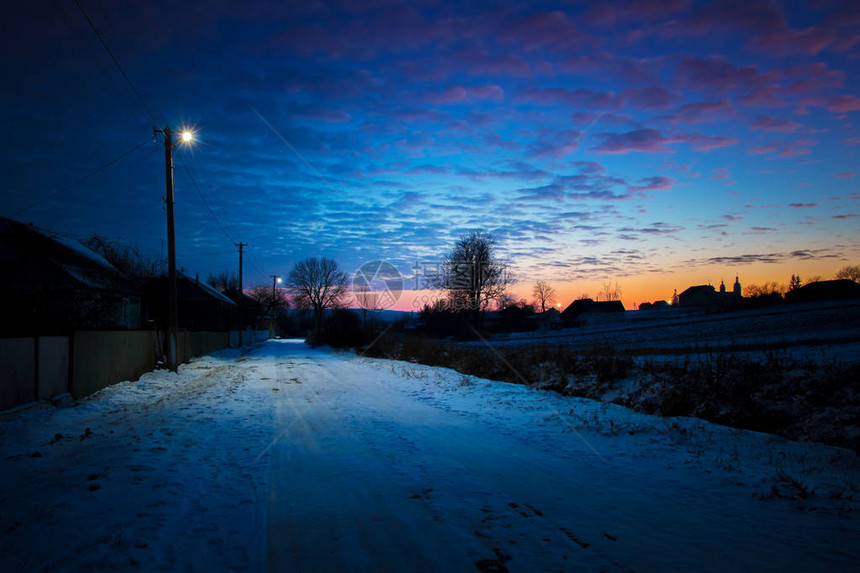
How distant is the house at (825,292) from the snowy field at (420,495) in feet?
139

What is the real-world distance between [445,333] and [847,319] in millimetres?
37419

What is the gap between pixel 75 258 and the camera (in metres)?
18.8

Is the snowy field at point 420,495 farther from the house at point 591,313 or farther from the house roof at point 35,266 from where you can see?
the house at point 591,313

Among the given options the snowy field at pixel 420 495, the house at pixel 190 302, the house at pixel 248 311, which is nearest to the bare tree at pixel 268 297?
the house at pixel 248 311

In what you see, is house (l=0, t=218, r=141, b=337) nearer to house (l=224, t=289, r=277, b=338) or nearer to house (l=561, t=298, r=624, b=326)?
house (l=224, t=289, r=277, b=338)

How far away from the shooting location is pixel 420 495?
488 cm

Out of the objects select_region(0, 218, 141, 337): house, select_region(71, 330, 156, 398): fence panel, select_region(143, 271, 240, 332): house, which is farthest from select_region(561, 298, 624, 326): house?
select_region(0, 218, 141, 337): house

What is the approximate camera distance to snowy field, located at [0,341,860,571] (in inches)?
140

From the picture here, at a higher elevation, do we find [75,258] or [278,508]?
[75,258]

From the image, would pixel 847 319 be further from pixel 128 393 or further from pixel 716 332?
pixel 128 393

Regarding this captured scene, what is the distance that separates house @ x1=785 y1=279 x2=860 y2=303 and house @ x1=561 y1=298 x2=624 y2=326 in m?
32.6

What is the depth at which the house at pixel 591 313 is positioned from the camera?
244 feet

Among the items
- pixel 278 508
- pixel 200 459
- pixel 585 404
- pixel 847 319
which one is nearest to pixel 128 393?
pixel 200 459

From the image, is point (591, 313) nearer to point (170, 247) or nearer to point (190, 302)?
point (190, 302)
